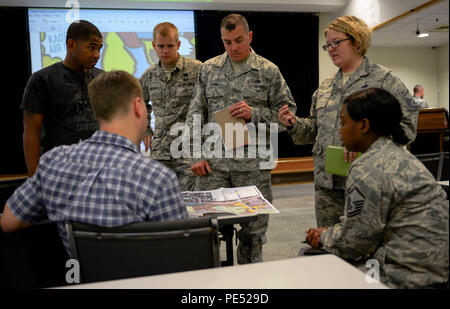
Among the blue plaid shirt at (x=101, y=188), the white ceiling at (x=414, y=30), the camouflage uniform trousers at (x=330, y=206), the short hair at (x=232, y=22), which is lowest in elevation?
the camouflage uniform trousers at (x=330, y=206)

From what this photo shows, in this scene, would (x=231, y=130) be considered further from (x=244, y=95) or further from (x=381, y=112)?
(x=381, y=112)

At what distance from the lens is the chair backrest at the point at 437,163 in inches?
82.2

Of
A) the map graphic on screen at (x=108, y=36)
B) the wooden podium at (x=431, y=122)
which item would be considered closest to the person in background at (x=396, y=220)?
the wooden podium at (x=431, y=122)

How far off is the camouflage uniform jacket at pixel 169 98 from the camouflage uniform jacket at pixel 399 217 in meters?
1.66

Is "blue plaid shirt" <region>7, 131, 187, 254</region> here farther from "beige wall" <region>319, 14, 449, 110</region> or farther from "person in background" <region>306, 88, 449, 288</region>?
"beige wall" <region>319, 14, 449, 110</region>

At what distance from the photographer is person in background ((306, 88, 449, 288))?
1.11m

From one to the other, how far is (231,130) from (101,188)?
1271 millimetres

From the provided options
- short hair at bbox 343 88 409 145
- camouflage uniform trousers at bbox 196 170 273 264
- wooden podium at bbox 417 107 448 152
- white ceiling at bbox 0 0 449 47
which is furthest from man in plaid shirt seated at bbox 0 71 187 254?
white ceiling at bbox 0 0 449 47

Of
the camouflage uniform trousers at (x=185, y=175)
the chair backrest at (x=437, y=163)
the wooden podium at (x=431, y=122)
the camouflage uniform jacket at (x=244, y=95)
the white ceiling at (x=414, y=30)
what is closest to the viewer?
the chair backrest at (x=437, y=163)

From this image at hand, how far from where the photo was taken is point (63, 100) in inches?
78.1

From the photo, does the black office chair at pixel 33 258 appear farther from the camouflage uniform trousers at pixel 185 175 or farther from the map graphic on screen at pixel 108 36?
the map graphic on screen at pixel 108 36

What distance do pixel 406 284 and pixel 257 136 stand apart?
52.1 inches

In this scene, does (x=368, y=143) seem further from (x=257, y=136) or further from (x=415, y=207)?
(x=257, y=136)
